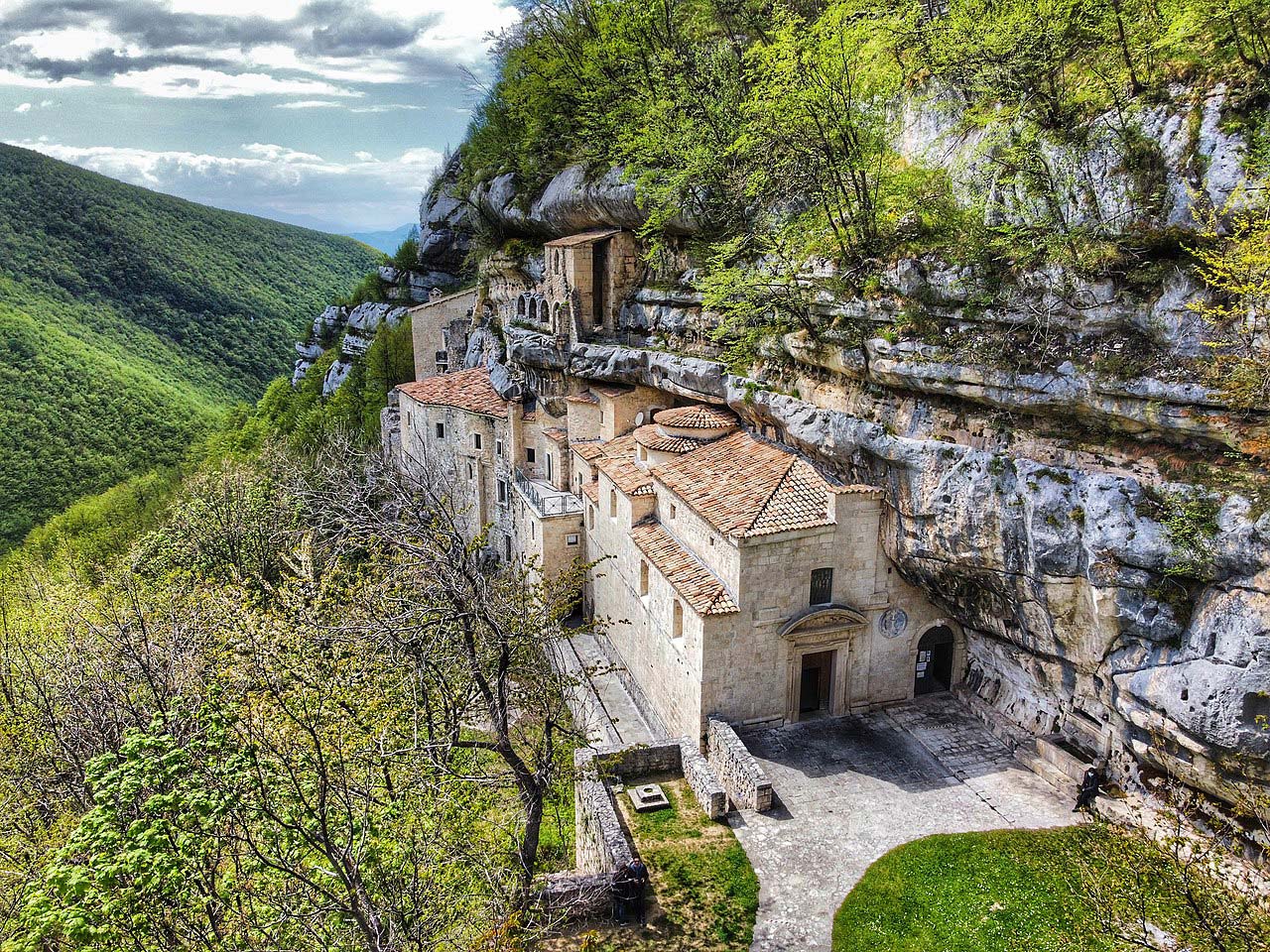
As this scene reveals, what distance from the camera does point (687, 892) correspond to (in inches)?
637

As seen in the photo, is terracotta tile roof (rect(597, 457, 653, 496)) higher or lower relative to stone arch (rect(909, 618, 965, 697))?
higher

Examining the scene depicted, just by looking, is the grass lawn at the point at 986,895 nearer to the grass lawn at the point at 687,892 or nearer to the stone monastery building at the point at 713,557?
the grass lawn at the point at 687,892

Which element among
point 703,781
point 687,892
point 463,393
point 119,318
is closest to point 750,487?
point 703,781

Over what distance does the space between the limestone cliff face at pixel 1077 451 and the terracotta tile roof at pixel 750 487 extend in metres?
0.92

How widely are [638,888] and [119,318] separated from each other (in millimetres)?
84391

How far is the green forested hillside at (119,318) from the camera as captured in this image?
60.5 meters

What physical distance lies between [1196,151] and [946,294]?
16.8ft

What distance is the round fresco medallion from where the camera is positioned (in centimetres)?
2161

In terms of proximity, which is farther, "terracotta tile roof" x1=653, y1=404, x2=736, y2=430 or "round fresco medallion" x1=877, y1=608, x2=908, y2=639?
"terracotta tile roof" x1=653, y1=404, x2=736, y2=430

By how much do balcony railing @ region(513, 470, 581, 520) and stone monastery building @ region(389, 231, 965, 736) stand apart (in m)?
0.08

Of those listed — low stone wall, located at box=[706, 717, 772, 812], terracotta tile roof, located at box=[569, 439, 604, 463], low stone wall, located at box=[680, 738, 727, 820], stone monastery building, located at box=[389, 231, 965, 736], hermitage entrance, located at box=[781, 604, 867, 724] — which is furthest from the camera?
terracotta tile roof, located at box=[569, 439, 604, 463]

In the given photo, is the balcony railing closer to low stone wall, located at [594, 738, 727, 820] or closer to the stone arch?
low stone wall, located at [594, 738, 727, 820]

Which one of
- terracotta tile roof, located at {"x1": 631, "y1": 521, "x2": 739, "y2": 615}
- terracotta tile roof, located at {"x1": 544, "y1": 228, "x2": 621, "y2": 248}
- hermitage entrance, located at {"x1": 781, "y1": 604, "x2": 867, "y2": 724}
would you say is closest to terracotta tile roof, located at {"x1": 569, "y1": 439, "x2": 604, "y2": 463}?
terracotta tile roof, located at {"x1": 631, "y1": 521, "x2": 739, "y2": 615}

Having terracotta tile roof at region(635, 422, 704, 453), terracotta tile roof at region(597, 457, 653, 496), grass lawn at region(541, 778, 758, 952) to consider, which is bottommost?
grass lawn at region(541, 778, 758, 952)
